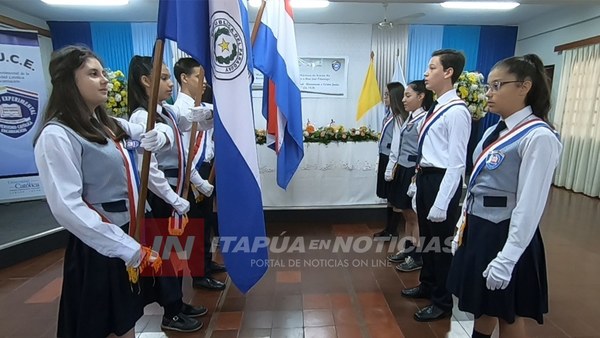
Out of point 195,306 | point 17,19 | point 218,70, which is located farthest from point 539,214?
Result: point 17,19

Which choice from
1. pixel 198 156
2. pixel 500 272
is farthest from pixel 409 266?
pixel 198 156

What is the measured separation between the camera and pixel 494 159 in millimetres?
1316

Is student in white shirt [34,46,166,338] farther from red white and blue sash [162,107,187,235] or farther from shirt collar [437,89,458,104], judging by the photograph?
shirt collar [437,89,458,104]

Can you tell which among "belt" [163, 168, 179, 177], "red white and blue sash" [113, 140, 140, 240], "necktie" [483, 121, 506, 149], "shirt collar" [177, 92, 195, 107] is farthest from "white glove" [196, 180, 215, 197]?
"necktie" [483, 121, 506, 149]

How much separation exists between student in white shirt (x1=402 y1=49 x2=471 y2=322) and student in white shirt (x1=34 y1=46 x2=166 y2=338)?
1472 mm

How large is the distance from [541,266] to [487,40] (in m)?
6.76

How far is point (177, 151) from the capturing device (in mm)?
1973

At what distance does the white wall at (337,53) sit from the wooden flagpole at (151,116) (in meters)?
5.11

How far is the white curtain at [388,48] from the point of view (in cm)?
656

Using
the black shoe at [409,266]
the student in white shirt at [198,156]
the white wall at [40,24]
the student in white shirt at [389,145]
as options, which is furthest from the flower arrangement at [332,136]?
the white wall at [40,24]

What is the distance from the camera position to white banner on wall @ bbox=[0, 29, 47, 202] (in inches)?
133

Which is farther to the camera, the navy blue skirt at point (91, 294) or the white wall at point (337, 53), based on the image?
the white wall at point (337, 53)

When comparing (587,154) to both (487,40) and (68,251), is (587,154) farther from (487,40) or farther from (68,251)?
(68,251)

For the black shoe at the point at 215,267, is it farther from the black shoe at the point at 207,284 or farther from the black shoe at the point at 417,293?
the black shoe at the point at 417,293
